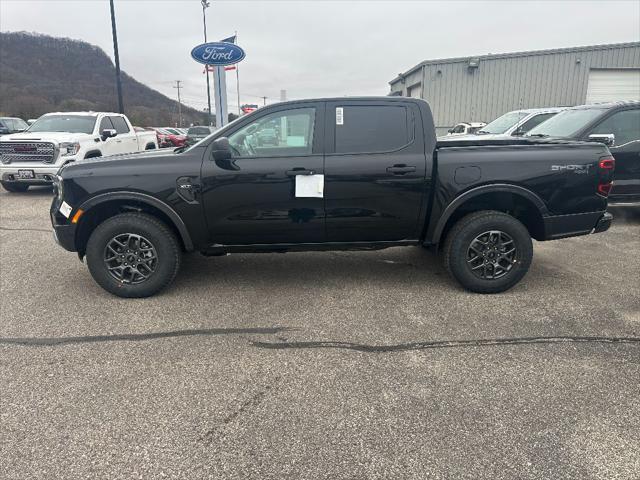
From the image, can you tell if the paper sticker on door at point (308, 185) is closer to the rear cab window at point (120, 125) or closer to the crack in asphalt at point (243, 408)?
the crack in asphalt at point (243, 408)

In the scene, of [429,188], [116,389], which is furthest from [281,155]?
[116,389]

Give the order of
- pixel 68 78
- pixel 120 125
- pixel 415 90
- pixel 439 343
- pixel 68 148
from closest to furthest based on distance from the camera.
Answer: pixel 439 343
pixel 68 148
pixel 120 125
pixel 415 90
pixel 68 78

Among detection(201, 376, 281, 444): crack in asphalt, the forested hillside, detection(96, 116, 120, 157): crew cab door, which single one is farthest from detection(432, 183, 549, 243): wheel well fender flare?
the forested hillside

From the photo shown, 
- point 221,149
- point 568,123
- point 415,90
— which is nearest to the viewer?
point 221,149

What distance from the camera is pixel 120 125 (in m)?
11.6

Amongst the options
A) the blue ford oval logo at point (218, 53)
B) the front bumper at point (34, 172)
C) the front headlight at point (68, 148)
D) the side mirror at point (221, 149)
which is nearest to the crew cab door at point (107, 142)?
the front headlight at point (68, 148)

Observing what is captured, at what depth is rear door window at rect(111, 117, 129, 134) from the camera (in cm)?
1142

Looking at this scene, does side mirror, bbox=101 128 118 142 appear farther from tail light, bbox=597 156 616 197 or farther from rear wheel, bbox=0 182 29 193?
tail light, bbox=597 156 616 197

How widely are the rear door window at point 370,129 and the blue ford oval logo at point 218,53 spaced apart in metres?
9.14

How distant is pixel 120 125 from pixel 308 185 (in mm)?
9531

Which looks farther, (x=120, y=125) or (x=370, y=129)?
(x=120, y=125)

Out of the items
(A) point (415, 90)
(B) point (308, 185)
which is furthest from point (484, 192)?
(A) point (415, 90)

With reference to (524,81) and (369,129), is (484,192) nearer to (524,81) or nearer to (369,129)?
A: (369,129)

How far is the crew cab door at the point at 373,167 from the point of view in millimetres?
4027
